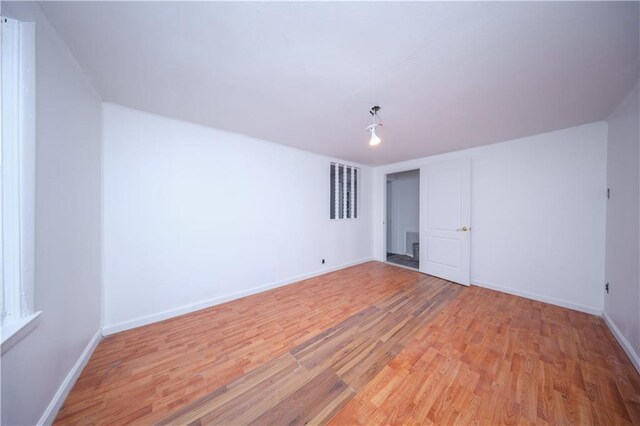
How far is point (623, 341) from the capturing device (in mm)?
1837

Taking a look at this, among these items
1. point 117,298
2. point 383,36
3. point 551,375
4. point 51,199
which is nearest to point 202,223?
point 117,298

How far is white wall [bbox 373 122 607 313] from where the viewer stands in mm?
2459

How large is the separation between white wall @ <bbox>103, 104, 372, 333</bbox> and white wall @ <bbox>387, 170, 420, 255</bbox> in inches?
132

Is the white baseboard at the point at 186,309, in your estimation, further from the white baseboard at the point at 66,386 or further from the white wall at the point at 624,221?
the white wall at the point at 624,221

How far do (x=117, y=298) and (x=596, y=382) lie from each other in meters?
4.31

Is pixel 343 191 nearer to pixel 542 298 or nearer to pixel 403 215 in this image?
pixel 403 215

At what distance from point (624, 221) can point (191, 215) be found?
474 centimetres

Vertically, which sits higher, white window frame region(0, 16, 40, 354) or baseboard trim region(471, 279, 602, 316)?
white window frame region(0, 16, 40, 354)

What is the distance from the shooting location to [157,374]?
60.7 inches

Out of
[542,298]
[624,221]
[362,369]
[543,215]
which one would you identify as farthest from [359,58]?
[542,298]

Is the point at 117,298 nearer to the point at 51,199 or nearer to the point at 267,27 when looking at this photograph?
the point at 51,199

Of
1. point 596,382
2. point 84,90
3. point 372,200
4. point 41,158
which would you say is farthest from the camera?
point 372,200

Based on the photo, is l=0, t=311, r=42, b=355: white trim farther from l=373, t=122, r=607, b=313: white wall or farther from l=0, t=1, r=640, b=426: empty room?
l=373, t=122, r=607, b=313: white wall

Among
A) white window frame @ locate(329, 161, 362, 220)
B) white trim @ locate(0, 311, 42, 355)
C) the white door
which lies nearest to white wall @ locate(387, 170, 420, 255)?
white window frame @ locate(329, 161, 362, 220)
